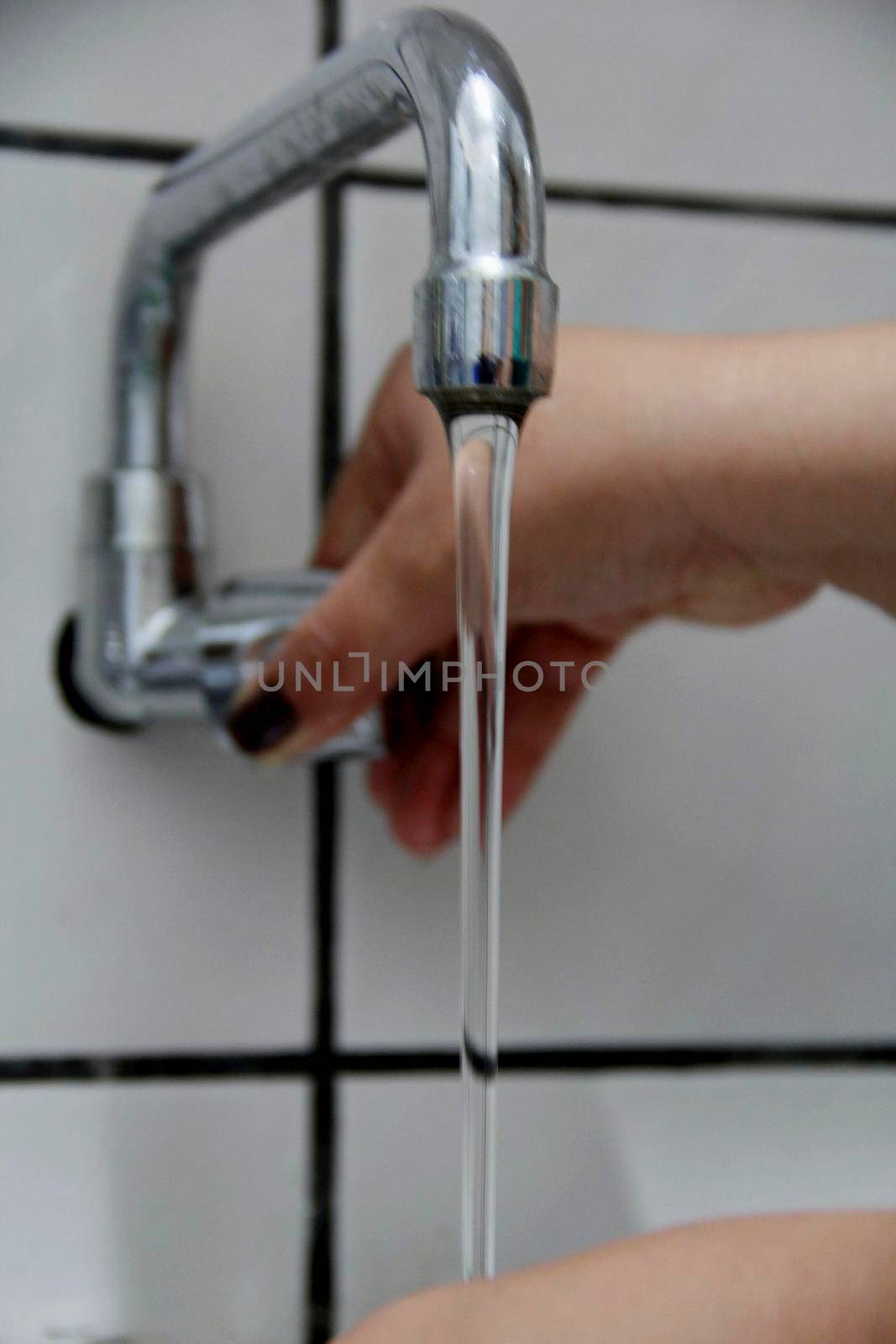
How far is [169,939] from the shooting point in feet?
1.08

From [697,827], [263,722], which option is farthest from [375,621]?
[697,827]

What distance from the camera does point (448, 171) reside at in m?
0.18

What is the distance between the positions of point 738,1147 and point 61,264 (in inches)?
12.7

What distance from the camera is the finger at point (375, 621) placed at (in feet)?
0.86

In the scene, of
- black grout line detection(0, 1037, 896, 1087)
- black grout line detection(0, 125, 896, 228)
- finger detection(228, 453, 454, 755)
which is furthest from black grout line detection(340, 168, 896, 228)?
black grout line detection(0, 1037, 896, 1087)

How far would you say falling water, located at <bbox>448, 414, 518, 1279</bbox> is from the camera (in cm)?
18

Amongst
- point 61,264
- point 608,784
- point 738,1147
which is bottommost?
point 738,1147

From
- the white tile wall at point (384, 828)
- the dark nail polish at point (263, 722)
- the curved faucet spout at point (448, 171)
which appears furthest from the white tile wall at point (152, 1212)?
the curved faucet spout at point (448, 171)

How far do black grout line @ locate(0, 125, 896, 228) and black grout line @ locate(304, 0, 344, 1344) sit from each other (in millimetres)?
19

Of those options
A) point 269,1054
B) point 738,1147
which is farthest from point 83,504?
point 738,1147

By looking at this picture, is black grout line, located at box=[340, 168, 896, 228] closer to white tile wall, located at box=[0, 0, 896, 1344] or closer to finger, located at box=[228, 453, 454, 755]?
white tile wall, located at box=[0, 0, 896, 1344]

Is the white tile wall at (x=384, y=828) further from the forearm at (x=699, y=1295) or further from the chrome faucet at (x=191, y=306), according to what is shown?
the forearm at (x=699, y=1295)

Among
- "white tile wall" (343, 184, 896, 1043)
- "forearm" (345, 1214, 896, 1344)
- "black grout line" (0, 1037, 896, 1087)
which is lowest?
"black grout line" (0, 1037, 896, 1087)

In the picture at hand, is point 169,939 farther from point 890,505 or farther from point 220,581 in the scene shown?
point 890,505
